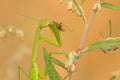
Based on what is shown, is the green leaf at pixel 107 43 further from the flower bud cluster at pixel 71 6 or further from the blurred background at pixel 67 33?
the blurred background at pixel 67 33

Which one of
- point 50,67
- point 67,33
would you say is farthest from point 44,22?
point 67,33

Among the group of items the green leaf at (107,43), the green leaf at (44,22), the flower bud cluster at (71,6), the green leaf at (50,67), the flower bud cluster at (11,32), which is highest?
the flower bud cluster at (71,6)

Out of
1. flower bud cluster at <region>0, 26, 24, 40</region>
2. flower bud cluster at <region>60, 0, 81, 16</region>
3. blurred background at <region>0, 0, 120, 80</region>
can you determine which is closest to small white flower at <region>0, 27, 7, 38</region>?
flower bud cluster at <region>0, 26, 24, 40</region>

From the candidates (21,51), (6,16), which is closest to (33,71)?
(21,51)

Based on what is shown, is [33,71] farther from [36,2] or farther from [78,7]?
[36,2]

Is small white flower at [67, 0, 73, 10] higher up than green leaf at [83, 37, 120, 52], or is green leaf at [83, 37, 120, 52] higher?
small white flower at [67, 0, 73, 10]

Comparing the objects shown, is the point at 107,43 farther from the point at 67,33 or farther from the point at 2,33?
the point at 67,33

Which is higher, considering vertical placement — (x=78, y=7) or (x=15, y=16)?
(x=78, y=7)

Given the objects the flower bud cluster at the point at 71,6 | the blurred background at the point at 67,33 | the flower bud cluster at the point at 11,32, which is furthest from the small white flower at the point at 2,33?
the blurred background at the point at 67,33

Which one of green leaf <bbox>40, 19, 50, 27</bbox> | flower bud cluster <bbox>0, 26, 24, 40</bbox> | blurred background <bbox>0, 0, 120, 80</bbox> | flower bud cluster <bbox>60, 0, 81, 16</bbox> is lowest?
blurred background <bbox>0, 0, 120, 80</bbox>

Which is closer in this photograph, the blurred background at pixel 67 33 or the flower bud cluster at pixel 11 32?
the flower bud cluster at pixel 11 32

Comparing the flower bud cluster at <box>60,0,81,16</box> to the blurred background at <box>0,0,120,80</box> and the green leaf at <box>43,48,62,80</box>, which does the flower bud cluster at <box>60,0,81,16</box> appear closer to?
the green leaf at <box>43,48,62,80</box>
